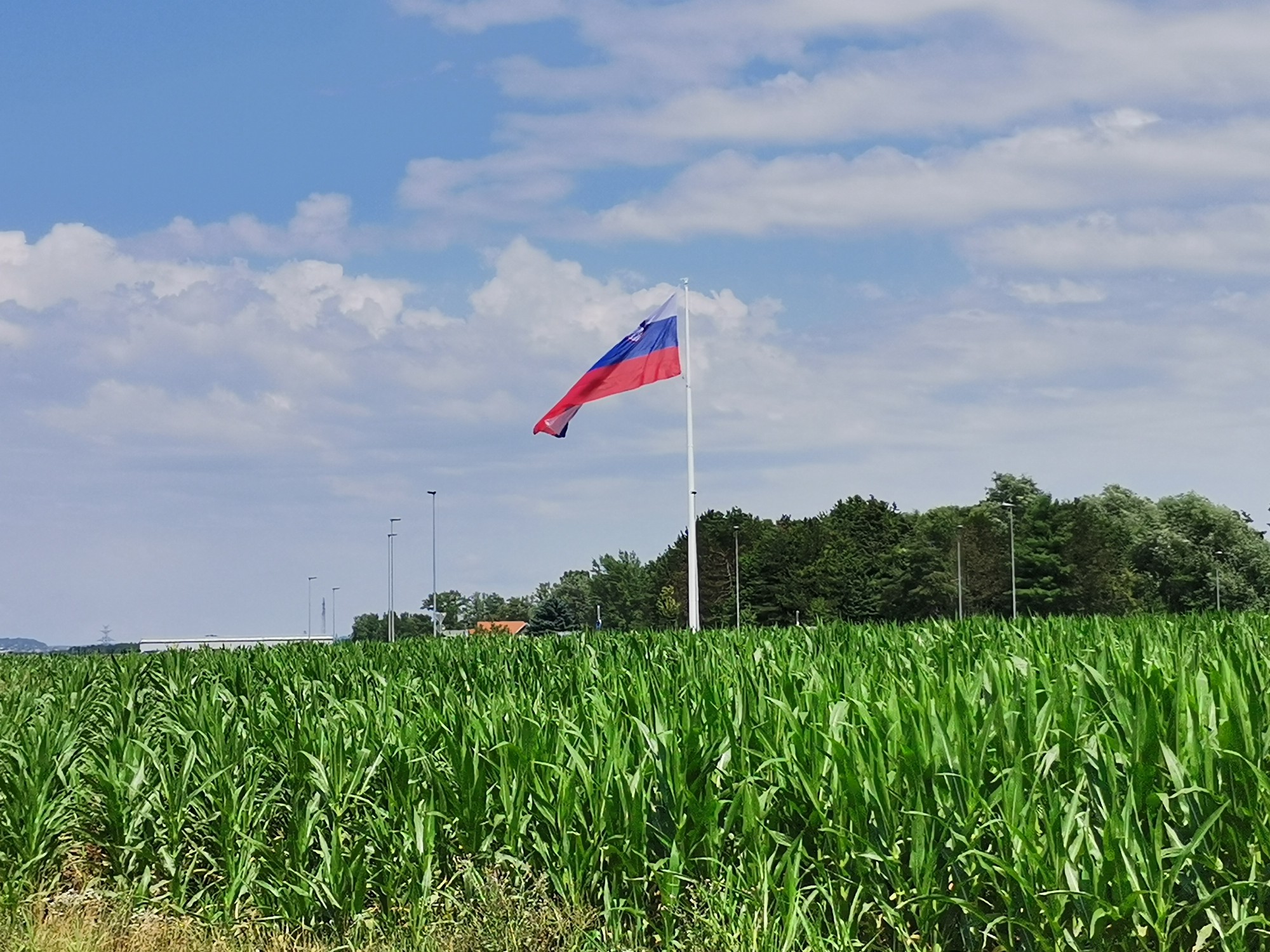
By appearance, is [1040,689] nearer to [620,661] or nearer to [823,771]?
[823,771]

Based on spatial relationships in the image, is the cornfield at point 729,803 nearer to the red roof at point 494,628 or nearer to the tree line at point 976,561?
the red roof at point 494,628

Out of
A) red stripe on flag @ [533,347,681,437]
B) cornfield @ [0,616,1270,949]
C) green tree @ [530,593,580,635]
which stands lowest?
green tree @ [530,593,580,635]

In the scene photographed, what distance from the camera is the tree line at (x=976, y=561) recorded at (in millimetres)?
101438

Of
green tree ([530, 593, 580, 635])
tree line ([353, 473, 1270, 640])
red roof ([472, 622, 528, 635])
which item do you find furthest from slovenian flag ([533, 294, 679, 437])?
green tree ([530, 593, 580, 635])

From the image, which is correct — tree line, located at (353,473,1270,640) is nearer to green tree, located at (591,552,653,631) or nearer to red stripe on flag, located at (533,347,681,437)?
green tree, located at (591,552,653,631)

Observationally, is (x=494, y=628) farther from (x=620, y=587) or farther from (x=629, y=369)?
(x=620, y=587)

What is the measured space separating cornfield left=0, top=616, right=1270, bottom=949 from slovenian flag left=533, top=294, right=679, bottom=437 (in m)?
18.5

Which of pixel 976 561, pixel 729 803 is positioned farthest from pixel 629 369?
pixel 976 561

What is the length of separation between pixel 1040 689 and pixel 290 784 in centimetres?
479

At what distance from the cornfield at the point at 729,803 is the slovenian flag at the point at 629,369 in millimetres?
18523

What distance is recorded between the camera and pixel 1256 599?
102 metres

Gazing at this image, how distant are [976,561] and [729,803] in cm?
9929

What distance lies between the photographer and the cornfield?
5.59 m

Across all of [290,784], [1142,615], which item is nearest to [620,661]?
[290,784]
